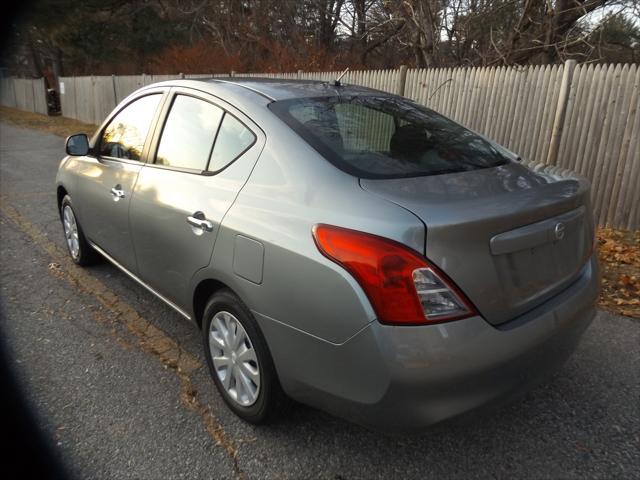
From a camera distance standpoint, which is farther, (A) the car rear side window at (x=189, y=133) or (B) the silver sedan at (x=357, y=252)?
(A) the car rear side window at (x=189, y=133)

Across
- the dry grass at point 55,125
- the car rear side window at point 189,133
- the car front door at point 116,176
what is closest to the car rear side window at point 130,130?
the car front door at point 116,176

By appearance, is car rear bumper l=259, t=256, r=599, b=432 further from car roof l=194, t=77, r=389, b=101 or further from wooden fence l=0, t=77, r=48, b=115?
wooden fence l=0, t=77, r=48, b=115

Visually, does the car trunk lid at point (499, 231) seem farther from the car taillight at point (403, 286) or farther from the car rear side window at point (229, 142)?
the car rear side window at point (229, 142)

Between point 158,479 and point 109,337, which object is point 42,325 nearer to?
point 109,337

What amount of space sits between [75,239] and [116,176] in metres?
1.42

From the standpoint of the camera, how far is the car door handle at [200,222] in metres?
2.40

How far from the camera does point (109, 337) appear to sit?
3.28 metres

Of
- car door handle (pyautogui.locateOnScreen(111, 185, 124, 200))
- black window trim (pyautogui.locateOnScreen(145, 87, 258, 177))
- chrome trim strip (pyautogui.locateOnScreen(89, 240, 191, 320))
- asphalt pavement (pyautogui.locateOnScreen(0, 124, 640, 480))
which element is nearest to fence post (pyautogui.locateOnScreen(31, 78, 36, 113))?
chrome trim strip (pyautogui.locateOnScreen(89, 240, 191, 320))

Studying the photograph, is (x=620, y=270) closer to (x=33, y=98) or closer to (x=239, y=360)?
(x=239, y=360)

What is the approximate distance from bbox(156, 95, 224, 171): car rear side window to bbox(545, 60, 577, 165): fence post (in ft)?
15.0

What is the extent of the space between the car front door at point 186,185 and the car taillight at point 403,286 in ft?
2.86

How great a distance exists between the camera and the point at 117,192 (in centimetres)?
333

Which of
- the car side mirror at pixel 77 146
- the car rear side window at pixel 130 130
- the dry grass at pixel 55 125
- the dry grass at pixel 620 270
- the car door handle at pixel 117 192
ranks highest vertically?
the car rear side window at pixel 130 130

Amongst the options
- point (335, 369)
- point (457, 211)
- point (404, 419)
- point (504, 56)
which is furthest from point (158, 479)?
point (504, 56)
